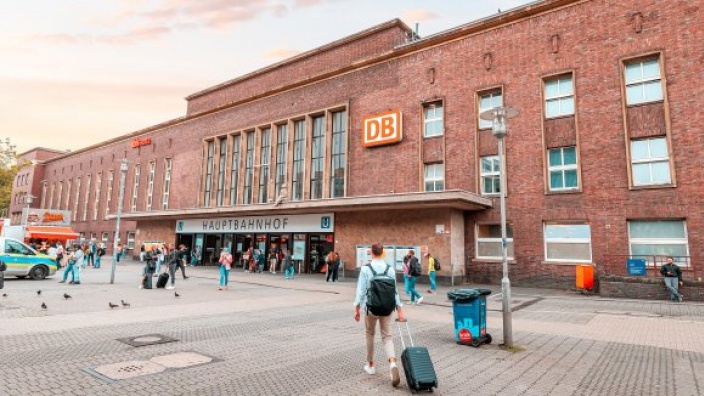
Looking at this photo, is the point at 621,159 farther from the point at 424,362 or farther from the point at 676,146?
the point at 424,362

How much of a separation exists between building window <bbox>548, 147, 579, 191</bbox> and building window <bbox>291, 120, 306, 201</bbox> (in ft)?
55.1

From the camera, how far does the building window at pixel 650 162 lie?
56.1ft

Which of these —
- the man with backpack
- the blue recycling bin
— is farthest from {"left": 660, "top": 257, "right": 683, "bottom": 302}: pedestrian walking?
the man with backpack

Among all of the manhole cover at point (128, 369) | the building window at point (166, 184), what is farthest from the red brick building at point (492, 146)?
the manhole cover at point (128, 369)

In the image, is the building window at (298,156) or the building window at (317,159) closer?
the building window at (317,159)

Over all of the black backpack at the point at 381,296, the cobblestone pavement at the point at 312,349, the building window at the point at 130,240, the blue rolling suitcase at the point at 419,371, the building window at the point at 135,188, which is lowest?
the cobblestone pavement at the point at 312,349

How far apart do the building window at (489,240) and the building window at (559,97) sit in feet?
20.1

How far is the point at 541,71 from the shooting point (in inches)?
794

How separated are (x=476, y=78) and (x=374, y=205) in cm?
898

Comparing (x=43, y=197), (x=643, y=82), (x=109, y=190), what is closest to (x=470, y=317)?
(x=643, y=82)

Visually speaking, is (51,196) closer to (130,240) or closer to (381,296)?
(130,240)

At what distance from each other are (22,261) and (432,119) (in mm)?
22305

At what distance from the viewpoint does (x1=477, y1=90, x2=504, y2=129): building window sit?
70.9 feet

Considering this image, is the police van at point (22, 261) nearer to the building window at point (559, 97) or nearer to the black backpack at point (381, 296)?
the black backpack at point (381, 296)
